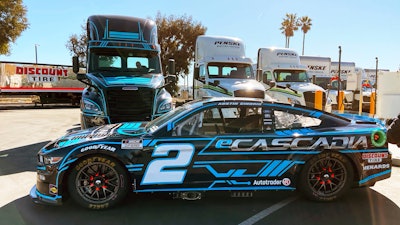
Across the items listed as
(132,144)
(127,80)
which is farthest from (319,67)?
(132,144)

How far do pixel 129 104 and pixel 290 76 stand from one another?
9129mm

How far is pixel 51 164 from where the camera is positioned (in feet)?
13.2

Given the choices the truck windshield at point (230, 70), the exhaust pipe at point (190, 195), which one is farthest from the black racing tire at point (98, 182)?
the truck windshield at point (230, 70)

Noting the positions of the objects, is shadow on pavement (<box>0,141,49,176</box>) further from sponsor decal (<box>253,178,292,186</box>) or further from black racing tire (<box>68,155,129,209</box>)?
sponsor decal (<box>253,178,292,186</box>)

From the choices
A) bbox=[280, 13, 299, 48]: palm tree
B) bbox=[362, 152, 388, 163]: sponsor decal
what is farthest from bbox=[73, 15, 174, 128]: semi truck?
bbox=[280, 13, 299, 48]: palm tree

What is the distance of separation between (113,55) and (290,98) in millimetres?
8060

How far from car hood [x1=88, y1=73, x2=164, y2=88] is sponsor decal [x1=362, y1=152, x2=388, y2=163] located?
4893mm

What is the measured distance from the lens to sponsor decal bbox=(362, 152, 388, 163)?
14.5 feet

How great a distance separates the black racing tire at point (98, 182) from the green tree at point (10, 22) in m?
23.5

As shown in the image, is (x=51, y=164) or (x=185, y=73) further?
(x=185, y=73)

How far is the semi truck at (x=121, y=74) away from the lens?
7.34m

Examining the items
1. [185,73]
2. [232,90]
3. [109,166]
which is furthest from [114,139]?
[185,73]

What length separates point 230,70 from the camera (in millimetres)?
12477

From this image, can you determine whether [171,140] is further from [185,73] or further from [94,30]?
[185,73]
